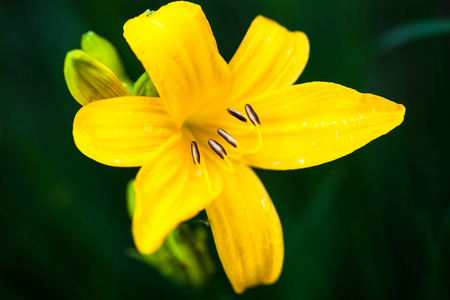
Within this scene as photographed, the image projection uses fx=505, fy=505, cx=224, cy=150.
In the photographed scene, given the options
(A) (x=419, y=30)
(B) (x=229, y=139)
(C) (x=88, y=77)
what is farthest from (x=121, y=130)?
(A) (x=419, y=30)

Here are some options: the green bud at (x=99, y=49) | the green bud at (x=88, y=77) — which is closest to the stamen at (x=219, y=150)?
the green bud at (x=88, y=77)

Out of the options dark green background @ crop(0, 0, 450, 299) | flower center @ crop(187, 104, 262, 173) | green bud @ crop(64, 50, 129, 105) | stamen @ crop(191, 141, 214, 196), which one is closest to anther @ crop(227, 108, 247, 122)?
flower center @ crop(187, 104, 262, 173)

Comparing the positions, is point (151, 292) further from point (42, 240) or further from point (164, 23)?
point (164, 23)

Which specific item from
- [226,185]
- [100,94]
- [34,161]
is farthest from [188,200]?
[34,161]

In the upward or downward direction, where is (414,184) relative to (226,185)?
downward

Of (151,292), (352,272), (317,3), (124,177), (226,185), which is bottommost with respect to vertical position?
(151,292)

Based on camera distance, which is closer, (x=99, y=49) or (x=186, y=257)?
(x=99, y=49)

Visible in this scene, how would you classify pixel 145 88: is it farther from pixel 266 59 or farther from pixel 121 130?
pixel 266 59
